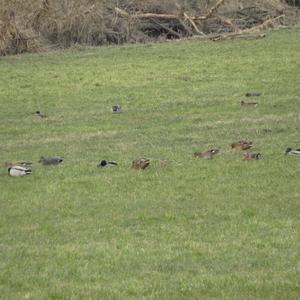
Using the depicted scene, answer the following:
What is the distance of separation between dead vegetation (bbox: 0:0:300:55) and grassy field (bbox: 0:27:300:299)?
8.77 m

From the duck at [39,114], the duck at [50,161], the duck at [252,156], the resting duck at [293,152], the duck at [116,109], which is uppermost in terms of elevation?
the resting duck at [293,152]

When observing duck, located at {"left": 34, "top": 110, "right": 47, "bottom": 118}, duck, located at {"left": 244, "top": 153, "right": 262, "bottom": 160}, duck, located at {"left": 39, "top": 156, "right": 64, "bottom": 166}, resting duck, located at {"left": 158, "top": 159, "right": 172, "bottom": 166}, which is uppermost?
duck, located at {"left": 244, "top": 153, "right": 262, "bottom": 160}

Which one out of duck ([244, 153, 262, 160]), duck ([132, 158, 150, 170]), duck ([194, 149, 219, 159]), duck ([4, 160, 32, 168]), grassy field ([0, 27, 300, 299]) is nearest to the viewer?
grassy field ([0, 27, 300, 299])

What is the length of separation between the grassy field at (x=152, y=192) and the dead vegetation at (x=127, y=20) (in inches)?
A: 345

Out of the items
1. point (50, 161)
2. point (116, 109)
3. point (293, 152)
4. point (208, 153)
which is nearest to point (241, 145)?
point (208, 153)

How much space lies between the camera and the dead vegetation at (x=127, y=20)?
36.6 metres

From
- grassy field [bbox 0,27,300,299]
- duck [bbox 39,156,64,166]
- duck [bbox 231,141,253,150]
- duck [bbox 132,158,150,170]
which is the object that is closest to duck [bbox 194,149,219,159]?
grassy field [bbox 0,27,300,299]

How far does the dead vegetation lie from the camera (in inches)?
1441

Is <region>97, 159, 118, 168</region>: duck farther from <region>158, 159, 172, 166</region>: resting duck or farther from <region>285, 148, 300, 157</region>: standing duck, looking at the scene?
<region>285, 148, 300, 157</region>: standing duck

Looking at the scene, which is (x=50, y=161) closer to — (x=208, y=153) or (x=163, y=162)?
(x=163, y=162)

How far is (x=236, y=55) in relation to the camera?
32.1m

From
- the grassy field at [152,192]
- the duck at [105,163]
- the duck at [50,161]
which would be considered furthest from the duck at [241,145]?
the duck at [50,161]

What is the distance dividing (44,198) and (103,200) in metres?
0.97

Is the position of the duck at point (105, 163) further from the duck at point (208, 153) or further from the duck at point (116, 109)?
the duck at point (116, 109)
